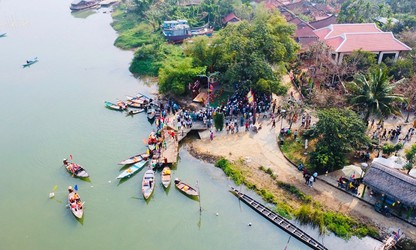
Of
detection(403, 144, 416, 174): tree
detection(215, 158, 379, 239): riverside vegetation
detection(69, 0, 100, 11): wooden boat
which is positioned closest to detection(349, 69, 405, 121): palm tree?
detection(403, 144, 416, 174): tree

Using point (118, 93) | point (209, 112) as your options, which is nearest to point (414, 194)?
point (209, 112)

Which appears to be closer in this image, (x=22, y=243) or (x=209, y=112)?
(x=22, y=243)

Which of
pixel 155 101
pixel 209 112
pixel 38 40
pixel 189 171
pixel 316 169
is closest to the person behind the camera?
pixel 316 169

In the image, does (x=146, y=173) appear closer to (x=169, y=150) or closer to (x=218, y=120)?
(x=169, y=150)

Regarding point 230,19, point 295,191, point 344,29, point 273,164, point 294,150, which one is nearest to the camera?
point 295,191

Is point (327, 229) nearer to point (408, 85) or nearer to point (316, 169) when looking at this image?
point (316, 169)

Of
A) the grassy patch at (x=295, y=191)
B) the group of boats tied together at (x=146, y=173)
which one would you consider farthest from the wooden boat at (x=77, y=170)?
the grassy patch at (x=295, y=191)

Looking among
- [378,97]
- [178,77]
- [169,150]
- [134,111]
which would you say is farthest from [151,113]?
[378,97]
